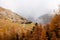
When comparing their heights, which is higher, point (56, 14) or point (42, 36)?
point (56, 14)

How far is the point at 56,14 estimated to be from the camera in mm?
107938

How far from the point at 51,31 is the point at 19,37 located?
16464 millimetres

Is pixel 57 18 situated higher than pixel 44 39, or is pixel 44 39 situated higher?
pixel 57 18

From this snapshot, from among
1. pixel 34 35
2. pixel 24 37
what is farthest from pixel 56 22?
pixel 24 37

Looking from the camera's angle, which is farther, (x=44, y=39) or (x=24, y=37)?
(x=24, y=37)

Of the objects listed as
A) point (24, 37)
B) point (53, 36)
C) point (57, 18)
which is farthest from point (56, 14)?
point (24, 37)

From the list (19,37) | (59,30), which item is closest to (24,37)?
(19,37)

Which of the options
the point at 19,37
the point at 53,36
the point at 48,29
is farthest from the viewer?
the point at 19,37

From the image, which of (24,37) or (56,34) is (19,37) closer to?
(24,37)

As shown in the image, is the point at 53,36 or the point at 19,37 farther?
the point at 19,37

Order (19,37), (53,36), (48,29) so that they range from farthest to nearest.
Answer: (19,37) → (48,29) → (53,36)

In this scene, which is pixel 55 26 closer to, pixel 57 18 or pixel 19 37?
pixel 57 18

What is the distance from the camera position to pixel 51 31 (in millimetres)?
106688

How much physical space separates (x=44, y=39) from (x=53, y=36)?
4545 mm
